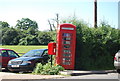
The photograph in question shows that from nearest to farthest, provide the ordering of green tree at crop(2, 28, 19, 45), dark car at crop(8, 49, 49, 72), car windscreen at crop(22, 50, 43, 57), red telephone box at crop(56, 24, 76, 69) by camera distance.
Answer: dark car at crop(8, 49, 49, 72) < red telephone box at crop(56, 24, 76, 69) < car windscreen at crop(22, 50, 43, 57) < green tree at crop(2, 28, 19, 45)

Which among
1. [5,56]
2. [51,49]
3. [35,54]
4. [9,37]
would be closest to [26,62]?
[35,54]

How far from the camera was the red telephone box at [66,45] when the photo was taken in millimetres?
13992

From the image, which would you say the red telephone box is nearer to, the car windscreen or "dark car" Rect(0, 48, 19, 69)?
the car windscreen

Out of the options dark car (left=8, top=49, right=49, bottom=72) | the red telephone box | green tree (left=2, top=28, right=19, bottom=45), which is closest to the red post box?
the red telephone box

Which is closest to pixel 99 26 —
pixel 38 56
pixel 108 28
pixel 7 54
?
pixel 108 28

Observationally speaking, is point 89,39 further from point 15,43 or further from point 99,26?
point 15,43

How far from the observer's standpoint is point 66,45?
14094mm

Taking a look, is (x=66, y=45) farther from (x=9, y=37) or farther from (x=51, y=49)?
(x=9, y=37)

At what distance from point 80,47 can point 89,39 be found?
79 centimetres

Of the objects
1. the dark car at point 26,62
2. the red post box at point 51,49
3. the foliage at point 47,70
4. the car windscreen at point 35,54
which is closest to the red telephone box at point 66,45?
the red post box at point 51,49

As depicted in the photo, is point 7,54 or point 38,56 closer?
point 38,56

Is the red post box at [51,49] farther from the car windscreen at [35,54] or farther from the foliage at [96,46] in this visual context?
the foliage at [96,46]

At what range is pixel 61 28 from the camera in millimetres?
14055

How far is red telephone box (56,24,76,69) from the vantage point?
14.0 metres
